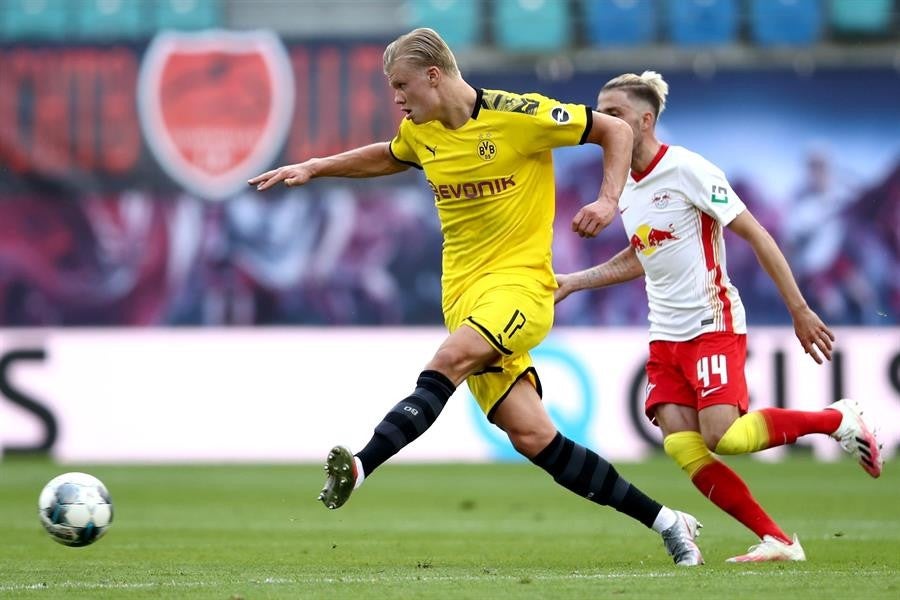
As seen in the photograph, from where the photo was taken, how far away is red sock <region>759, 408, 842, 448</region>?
703cm

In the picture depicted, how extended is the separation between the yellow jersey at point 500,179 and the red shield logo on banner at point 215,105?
449 inches

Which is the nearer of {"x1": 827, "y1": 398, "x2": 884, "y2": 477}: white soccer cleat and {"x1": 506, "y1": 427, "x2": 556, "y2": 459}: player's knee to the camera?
{"x1": 506, "y1": 427, "x2": 556, "y2": 459}: player's knee

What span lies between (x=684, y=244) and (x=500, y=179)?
1.00 metres

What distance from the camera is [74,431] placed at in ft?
53.3

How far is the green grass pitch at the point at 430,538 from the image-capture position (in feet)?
20.0

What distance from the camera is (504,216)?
6.77 meters

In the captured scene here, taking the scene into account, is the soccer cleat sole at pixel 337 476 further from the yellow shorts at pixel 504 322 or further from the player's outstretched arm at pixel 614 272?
the player's outstretched arm at pixel 614 272

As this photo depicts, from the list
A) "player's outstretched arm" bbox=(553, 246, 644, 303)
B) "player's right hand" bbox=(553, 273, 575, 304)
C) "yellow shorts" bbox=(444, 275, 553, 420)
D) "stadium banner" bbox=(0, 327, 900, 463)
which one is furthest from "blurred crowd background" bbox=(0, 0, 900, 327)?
"yellow shorts" bbox=(444, 275, 553, 420)

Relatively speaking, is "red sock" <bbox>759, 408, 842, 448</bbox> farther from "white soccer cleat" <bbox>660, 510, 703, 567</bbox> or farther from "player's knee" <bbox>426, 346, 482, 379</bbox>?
"player's knee" <bbox>426, 346, 482, 379</bbox>

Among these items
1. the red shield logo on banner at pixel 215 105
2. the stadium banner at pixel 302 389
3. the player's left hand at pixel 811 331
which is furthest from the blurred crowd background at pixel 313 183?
the player's left hand at pixel 811 331

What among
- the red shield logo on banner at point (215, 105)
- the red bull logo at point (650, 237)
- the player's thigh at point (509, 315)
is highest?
the red shield logo on banner at point (215, 105)

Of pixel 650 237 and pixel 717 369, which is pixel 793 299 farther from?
pixel 650 237

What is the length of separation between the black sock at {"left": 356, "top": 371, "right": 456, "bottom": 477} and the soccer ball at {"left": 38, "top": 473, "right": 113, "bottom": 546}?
1423mm

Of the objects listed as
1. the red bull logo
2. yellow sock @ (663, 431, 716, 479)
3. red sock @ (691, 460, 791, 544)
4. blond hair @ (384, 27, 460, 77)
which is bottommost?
red sock @ (691, 460, 791, 544)
